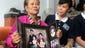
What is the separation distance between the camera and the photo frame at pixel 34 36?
118 cm

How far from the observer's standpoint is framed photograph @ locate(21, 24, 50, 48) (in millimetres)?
1185

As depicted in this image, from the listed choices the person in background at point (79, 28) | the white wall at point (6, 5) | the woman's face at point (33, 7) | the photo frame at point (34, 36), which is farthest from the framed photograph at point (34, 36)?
the white wall at point (6, 5)

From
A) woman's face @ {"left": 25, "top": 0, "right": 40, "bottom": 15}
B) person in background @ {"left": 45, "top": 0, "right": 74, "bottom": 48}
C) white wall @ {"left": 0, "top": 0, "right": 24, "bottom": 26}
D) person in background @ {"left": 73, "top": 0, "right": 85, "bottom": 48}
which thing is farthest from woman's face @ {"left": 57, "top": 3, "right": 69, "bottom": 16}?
white wall @ {"left": 0, "top": 0, "right": 24, "bottom": 26}

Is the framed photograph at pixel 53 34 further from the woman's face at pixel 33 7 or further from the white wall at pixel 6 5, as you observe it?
the white wall at pixel 6 5

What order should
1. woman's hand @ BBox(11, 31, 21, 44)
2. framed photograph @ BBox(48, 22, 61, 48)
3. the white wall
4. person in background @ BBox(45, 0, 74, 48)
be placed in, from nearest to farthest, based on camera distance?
woman's hand @ BBox(11, 31, 21, 44) < framed photograph @ BBox(48, 22, 61, 48) < person in background @ BBox(45, 0, 74, 48) < the white wall

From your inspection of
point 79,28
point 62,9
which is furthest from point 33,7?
point 79,28

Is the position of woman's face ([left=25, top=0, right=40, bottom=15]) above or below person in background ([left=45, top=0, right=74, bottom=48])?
above

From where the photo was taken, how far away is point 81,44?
1666mm

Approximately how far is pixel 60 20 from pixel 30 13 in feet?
1.23

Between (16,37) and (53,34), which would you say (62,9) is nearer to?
(53,34)

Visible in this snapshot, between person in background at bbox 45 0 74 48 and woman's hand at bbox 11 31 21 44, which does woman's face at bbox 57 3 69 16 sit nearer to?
person in background at bbox 45 0 74 48

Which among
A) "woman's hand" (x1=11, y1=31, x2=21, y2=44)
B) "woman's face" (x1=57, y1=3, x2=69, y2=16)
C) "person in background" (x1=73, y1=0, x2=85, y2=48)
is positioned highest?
"woman's face" (x1=57, y1=3, x2=69, y2=16)

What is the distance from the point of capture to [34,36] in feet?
4.00

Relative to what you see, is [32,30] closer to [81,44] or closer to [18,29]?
[18,29]
